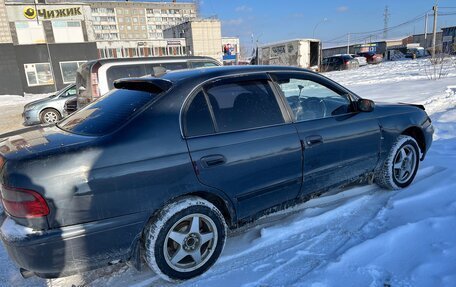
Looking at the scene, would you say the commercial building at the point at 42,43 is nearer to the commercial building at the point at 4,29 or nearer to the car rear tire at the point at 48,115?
the commercial building at the point at 4,29

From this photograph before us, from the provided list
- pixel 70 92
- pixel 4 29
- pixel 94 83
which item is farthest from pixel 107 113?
pixel 4 29

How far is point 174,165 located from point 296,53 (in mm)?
24761

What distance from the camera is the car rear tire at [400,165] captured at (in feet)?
12.7

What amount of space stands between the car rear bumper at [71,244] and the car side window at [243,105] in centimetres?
104

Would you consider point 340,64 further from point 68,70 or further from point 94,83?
point 94,83

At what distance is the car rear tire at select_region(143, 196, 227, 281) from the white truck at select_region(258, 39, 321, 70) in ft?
77.0

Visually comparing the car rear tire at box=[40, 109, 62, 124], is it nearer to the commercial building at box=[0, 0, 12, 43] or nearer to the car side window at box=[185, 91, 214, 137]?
the car side window at box=[185, 91, 214, 137]

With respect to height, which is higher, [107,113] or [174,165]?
[107,113]

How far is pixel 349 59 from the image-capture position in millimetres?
29016

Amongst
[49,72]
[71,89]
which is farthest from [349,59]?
[49,72]

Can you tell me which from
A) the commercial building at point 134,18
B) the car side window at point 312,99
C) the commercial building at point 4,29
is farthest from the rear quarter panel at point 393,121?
the commercial building at point 134,18

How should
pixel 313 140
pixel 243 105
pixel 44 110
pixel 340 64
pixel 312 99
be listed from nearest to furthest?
1. pixel 243 105
2. pixel 313 140
3. pixel 312 99
4. pixel 44 110
5. pixel 340 64

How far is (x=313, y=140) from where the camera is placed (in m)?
3.17

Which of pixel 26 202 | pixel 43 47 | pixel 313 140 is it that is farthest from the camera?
pixel 43 47
